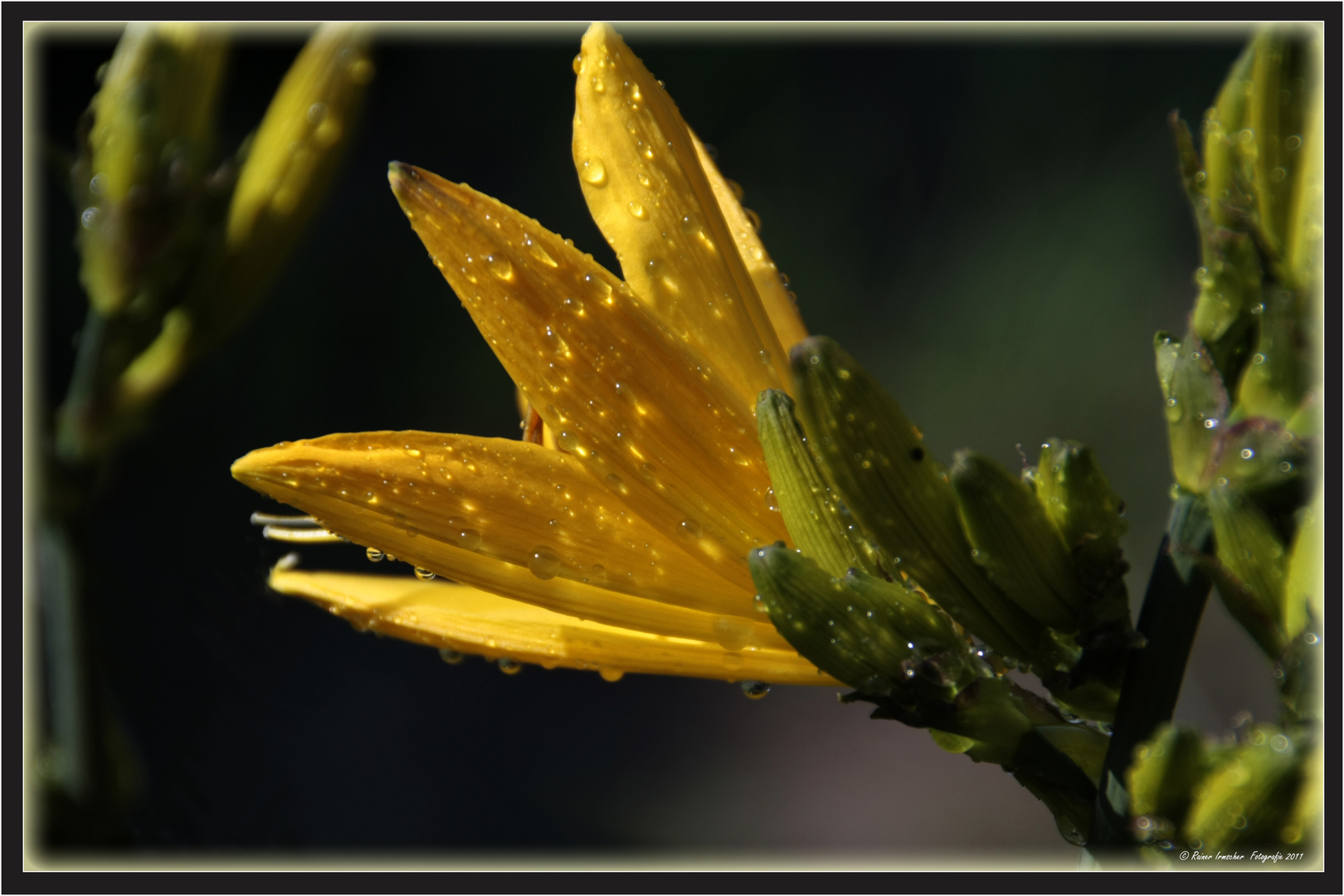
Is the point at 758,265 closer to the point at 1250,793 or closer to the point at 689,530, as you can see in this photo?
the point at 689,530

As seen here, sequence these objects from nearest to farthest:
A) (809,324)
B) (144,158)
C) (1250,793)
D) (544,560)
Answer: (1250,793)
(544,560)
(144,158)
(809,324)

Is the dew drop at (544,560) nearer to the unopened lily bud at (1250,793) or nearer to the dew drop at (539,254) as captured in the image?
the dew drop at (539,254)

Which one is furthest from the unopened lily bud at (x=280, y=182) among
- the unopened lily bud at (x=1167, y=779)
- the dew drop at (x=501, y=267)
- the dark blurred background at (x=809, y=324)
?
the dark blurred background at (x=809, y=324)

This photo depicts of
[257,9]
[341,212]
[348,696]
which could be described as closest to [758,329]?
[257,9]

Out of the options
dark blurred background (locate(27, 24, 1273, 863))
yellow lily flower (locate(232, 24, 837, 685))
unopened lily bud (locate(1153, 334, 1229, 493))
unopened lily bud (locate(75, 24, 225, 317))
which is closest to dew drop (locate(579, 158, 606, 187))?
yellow lily flower (locate(232, 24, 837, 685))

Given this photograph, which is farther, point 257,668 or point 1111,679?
point 257,668

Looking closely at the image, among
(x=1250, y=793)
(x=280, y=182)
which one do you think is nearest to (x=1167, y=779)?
(x=1250, y=793)

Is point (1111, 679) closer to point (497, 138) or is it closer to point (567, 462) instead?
point (567, 462)
